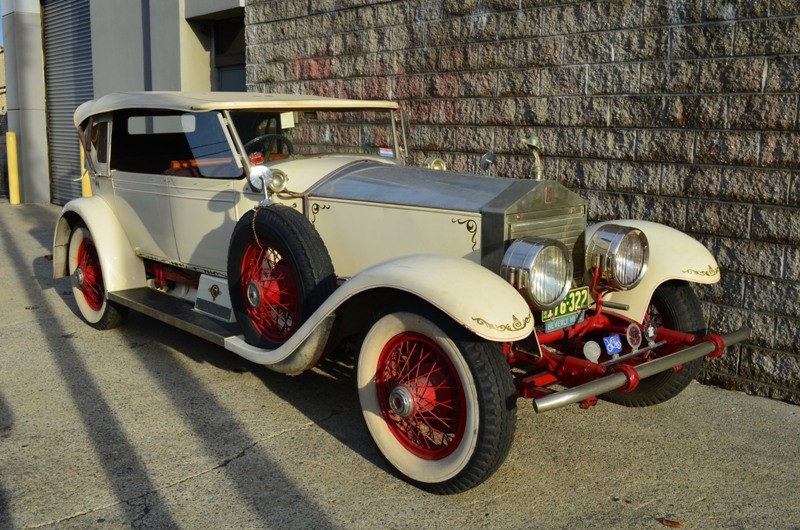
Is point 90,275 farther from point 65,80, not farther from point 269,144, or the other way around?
point 65,80

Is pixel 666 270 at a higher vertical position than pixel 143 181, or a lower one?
lower

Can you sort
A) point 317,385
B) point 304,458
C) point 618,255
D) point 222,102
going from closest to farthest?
point 304,458 < point 618,255 < point 222,102 < point 317,385

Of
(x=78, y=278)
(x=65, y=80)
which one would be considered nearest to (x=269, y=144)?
(x=78, y=278)

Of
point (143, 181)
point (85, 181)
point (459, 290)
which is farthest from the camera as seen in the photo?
point (85, 181)

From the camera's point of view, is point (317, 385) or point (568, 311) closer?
point (568, 311)

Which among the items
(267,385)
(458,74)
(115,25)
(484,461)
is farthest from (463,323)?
(115,25)

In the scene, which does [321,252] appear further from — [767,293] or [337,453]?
[767,293]

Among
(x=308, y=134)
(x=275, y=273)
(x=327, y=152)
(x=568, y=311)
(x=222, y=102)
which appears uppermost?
(x=222, y=102)

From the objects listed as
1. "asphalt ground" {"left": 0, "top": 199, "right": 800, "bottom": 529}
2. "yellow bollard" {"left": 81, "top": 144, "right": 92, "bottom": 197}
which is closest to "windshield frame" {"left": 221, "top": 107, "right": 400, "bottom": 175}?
"asphalt ground" {"left": 0, "top": 199, "right": 800, "bottom": 529}

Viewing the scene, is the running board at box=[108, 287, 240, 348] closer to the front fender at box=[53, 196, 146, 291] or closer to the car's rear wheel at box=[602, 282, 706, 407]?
the front fender at box=[53, 196, 146, 291]

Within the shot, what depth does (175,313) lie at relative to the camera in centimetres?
479

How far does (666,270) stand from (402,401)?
1667 mm

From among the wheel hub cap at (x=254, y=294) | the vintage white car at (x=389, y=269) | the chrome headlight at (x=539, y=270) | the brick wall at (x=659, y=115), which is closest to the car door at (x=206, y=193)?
the vintage white car at (x=389, y=269)

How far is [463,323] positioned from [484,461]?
57cm
